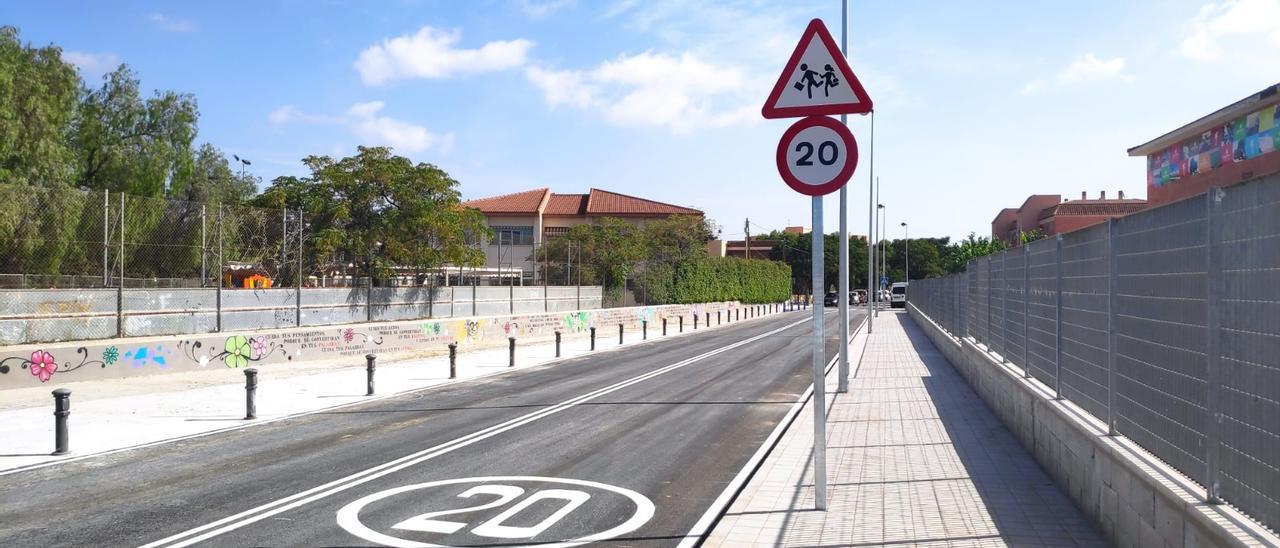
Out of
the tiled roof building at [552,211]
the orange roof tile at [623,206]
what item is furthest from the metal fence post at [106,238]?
the orange roof tile at [623,206]

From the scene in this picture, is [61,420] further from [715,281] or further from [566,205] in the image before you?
[566,205]

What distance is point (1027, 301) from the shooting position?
10.1 metres

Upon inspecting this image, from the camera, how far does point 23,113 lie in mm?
37062

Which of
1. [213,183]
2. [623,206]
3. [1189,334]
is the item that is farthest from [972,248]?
[1189,334]

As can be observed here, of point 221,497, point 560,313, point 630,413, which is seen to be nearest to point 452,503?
point 221,497

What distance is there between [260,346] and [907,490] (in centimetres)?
1752

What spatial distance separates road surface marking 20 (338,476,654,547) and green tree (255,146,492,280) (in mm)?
19946

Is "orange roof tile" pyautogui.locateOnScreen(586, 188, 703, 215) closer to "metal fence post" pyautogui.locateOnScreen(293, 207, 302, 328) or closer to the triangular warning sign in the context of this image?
"metal fence post" pyautogui.locateOnScreen(293, 207, 302, 328)

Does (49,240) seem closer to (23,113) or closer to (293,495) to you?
(293,495)

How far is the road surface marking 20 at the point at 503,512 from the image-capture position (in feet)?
22.3

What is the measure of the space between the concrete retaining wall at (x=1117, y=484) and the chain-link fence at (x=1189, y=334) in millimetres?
103

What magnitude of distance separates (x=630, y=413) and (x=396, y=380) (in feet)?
24.7

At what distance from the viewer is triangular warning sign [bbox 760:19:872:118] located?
669 centimetres

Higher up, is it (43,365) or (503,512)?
(43,365)
